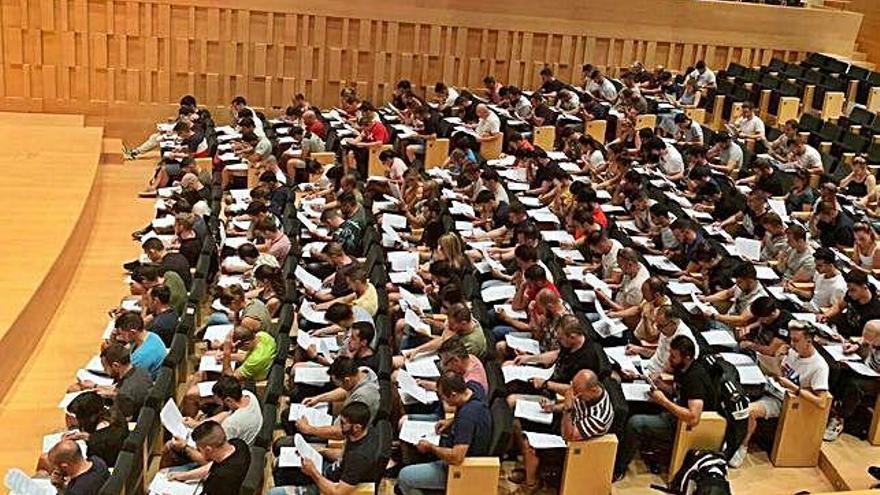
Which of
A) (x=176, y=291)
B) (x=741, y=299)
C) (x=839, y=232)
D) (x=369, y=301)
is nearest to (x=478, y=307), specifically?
(x=369, y=301)

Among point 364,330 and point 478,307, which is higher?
point 364,330

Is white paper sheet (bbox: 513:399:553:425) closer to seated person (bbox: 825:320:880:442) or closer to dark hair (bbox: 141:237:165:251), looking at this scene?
seated person (bbox: 825:320:880:442)

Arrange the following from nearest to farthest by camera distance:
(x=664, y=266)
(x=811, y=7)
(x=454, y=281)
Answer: (x=454, y=281) → (x=664, y=266) → (x=811, y=7)

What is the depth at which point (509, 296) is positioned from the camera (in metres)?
7.70

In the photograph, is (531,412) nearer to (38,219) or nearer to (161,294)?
(161,294)

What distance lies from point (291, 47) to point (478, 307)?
777cm

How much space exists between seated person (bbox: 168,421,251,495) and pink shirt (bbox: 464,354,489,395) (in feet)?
Answer: 4.64

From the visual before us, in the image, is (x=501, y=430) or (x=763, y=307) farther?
(x=763, y=307)

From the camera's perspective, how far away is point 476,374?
5.96 m

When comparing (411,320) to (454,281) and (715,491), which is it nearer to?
(454,281)

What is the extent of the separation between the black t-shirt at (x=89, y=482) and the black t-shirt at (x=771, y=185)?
658 cm

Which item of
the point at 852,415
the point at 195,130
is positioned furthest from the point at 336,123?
the point at 852,415

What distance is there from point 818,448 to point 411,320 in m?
2.71

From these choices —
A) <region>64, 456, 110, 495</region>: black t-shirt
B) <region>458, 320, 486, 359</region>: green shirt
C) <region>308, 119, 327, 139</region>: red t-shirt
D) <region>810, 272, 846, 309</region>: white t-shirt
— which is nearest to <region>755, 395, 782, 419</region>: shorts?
<region>810, 272, 846, 309</region>: white t-shirt
